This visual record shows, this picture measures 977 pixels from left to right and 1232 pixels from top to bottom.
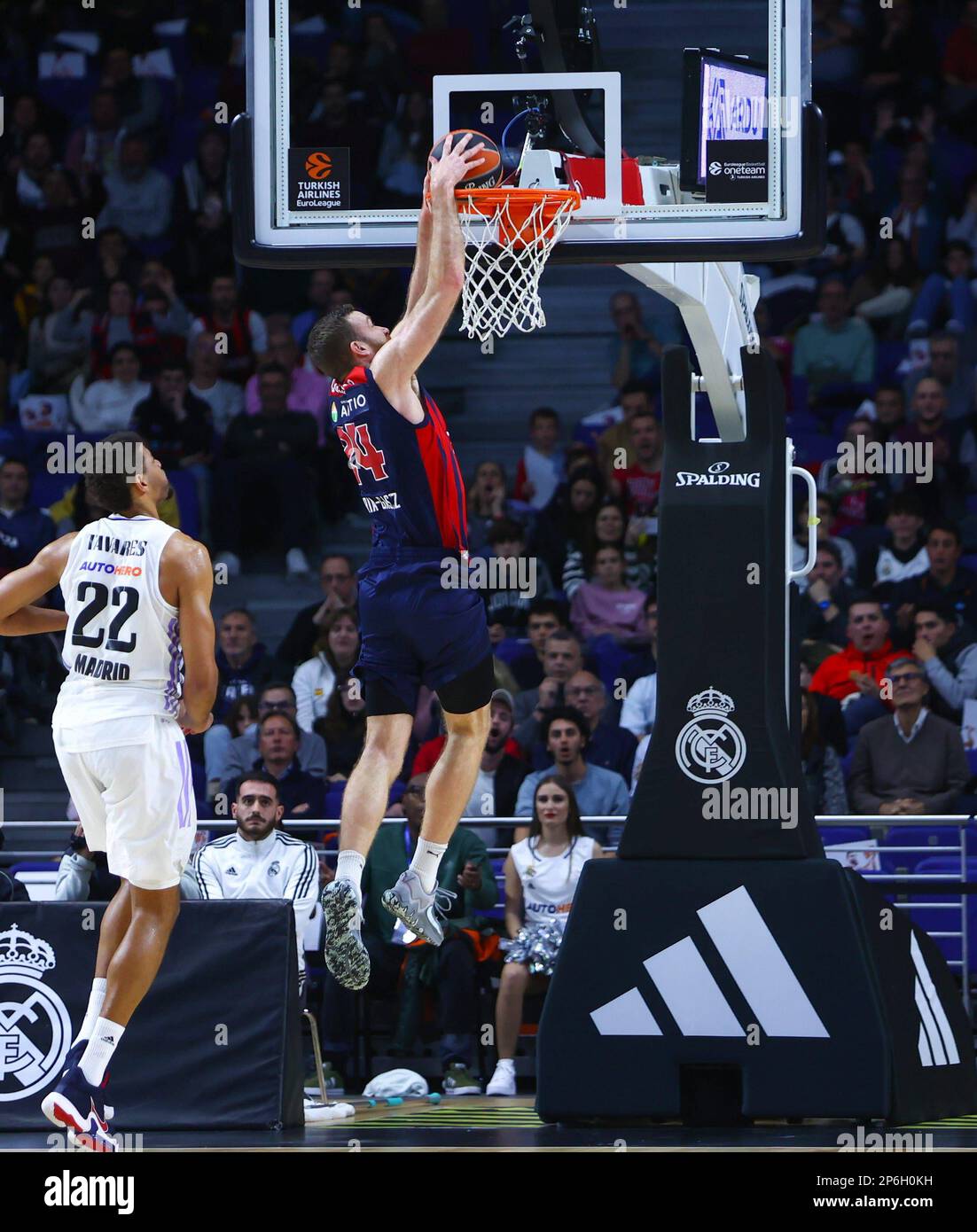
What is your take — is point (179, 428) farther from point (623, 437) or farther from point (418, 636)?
point (418, 636)

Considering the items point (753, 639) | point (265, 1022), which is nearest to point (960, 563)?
point (753, 639)

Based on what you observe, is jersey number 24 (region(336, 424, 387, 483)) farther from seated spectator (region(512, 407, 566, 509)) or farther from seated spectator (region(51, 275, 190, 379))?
seated spectator (region(51, 275, 190, 379))

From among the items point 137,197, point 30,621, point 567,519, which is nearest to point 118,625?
point 30,621

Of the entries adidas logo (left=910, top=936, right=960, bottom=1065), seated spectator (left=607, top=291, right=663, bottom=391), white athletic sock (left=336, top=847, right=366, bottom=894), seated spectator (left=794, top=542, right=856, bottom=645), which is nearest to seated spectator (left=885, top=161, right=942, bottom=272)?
seated spectator (left=607, top=291, right=663, bottom=391)

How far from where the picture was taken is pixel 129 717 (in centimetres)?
789

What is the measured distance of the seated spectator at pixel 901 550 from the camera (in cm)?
1379

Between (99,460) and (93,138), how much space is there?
8.86m

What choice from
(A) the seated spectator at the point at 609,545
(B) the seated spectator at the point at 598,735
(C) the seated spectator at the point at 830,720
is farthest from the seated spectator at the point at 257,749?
(C) the seated spectator at the point at 830,720

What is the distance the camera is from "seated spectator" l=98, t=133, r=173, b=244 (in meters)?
17.5

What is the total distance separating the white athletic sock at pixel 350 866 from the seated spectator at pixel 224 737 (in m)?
5.28

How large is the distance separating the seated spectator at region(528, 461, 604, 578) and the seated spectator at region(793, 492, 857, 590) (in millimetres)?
1408

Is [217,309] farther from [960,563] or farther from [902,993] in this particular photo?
[902,993]

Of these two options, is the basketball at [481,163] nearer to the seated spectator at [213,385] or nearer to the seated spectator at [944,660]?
the seated spectator at [944,660]
